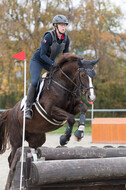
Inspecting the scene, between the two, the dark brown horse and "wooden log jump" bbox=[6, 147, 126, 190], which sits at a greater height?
the dark brown horse

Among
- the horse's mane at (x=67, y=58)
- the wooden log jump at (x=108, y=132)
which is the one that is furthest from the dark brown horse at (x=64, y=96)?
the wooden log jump at (x=108, y=132)

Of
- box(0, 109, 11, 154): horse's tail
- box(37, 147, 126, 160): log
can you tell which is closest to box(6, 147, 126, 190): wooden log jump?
box(37, 147, 126, 160): log

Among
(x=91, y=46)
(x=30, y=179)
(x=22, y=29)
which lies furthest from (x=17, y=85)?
(x=30, y=179)

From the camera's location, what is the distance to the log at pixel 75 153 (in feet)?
12.0

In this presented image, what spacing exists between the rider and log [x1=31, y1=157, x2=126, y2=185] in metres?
1.87

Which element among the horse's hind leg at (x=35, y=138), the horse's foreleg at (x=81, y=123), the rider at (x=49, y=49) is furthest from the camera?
the horse's hind leg at (x=35, y=138)

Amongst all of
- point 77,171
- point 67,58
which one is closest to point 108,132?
point 67,58

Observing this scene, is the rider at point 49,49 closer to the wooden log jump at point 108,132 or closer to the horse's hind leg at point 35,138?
the horse's hind leg at point 35,138

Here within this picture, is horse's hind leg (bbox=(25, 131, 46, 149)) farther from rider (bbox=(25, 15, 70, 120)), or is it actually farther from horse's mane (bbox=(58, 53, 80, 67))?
horse's mane (bbox=(58, 53, 80, 67))

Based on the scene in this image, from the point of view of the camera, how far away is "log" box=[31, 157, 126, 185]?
8.88 feet

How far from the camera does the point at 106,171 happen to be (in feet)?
9.37

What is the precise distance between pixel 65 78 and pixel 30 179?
2092mm

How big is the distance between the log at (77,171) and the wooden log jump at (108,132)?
6.72m

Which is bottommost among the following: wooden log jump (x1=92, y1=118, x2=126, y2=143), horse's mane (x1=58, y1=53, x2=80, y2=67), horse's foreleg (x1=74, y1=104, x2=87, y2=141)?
wooden log jump (x1=92, y1=118, x2=126, y2=143)
